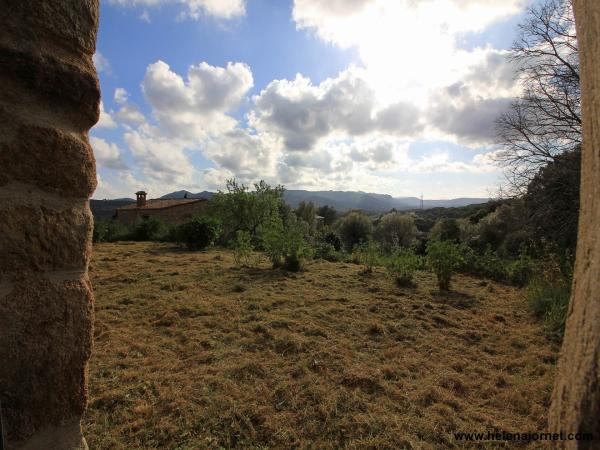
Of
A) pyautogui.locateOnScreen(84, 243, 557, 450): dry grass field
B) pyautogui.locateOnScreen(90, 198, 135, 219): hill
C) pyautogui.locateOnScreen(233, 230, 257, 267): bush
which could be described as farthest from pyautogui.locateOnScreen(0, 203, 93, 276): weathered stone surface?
pyautogui.locateOnScreen(90, 198, 135, 219): hill

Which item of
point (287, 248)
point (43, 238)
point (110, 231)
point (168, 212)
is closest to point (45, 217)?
point (43, 238)

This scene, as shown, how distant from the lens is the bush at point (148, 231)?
588 inches

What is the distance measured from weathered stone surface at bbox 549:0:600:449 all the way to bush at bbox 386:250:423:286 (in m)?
6.01

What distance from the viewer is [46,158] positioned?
0.88 metres

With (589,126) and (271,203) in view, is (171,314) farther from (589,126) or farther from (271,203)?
(271,203)

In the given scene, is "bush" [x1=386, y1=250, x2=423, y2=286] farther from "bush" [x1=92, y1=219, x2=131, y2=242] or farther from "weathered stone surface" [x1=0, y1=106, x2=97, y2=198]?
"bush" [x1=92, y1=219, x2=131, y2=242]

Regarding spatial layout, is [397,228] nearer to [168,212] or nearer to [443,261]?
[168,212]

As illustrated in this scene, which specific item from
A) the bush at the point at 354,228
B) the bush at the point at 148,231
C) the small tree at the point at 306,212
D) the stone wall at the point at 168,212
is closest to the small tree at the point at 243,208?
the bush at the point at 148,231

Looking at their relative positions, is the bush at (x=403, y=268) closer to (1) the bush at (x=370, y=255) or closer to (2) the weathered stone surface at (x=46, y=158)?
(1) the bush at (x=370, y=255)

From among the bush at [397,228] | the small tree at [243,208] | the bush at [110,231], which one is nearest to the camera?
the bush at [110,231]

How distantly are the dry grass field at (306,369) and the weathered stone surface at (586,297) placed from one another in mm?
1635

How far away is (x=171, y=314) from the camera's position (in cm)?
421

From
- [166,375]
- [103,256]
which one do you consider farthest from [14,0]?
[103,256]

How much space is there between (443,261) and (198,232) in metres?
8.10
